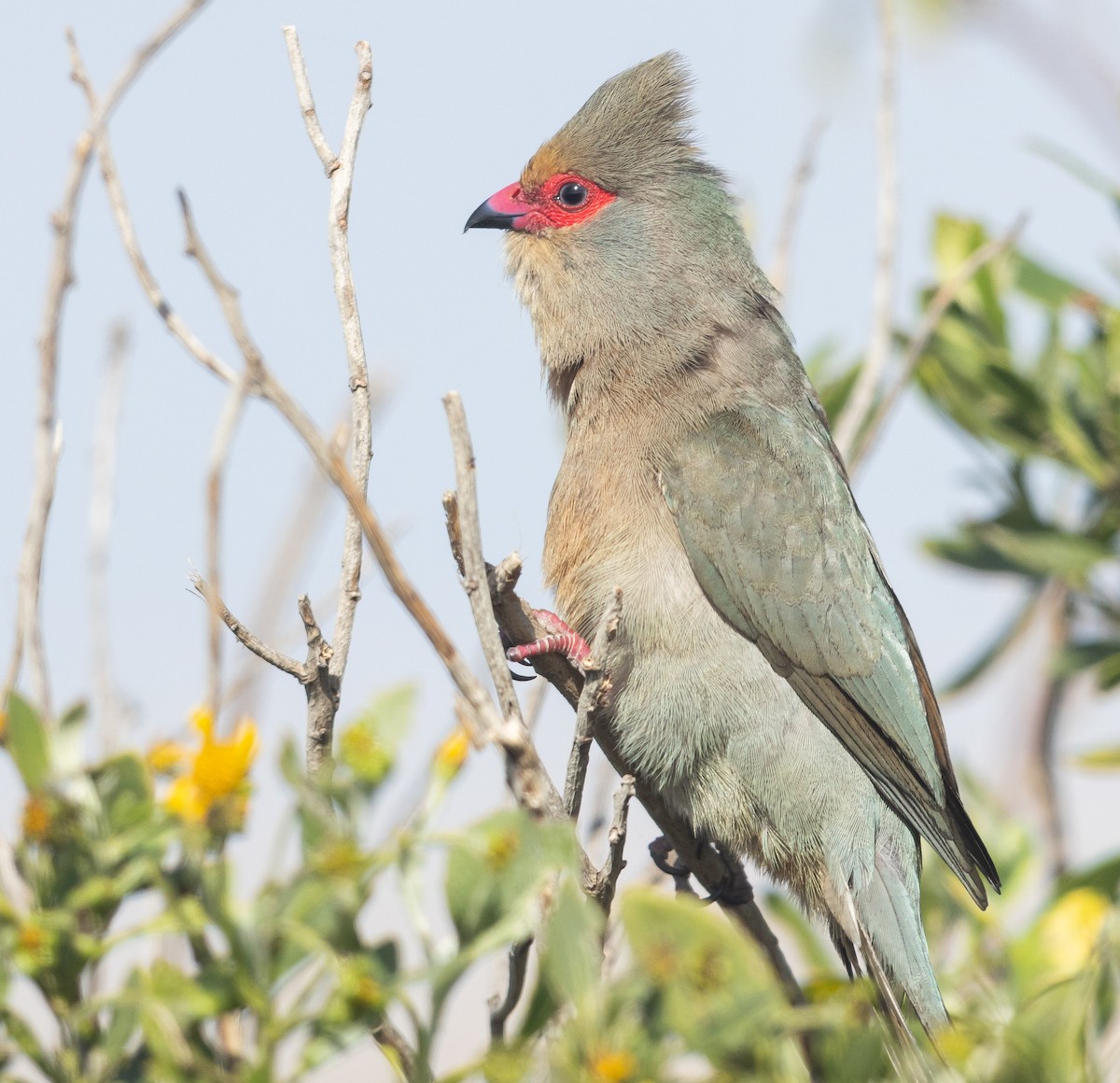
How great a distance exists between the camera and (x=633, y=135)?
4.40m

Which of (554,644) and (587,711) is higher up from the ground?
(587,711)

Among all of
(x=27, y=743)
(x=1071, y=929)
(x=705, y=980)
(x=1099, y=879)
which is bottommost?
(x=1099, y=879)

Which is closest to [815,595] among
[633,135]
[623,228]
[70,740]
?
[623,228]

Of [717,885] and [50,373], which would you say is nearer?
[50,373]

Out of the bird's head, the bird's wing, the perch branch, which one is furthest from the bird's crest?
the perch branch

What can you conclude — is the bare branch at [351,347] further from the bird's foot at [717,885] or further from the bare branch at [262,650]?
the bird's foot at [717,885]

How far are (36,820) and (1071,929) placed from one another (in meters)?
2.98

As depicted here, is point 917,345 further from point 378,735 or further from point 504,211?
point 378,735

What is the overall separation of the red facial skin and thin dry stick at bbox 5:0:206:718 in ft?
6.52

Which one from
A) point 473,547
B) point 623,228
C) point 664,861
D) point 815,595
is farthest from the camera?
point 623,228

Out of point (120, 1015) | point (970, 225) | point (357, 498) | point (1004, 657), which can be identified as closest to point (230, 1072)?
point (120, 1015)

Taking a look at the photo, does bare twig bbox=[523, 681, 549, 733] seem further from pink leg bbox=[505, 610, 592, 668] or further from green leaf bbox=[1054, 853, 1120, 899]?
green leaf bbox=[1054, 853, 1120, 899]

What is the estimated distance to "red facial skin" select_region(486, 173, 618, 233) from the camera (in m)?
4.42

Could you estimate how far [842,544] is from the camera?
13.0 ft
